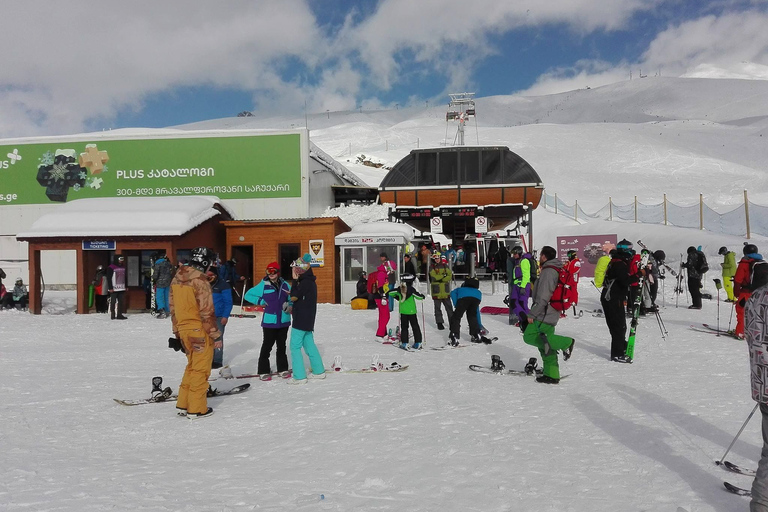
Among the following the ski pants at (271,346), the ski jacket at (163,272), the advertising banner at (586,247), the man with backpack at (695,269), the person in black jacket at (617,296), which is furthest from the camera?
the advertising banner at (586,247)

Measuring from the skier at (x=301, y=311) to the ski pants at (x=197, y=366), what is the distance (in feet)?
4.78

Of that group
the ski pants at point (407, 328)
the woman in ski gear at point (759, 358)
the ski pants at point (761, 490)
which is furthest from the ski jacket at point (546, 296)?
the ski pants at point (761, 490)

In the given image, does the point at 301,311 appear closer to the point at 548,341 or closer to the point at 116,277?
the point at 548,341

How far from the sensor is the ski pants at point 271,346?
7.30 meters

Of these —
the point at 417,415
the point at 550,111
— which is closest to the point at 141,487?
the point at 417,415

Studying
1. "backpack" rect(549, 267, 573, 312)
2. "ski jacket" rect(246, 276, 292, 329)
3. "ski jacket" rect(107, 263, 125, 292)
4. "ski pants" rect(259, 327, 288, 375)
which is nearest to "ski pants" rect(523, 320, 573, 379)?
"backpack" rect(549, 267, 573, 312)

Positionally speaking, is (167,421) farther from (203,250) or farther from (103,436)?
(203,250)

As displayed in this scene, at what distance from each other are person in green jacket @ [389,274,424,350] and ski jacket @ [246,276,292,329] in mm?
2695

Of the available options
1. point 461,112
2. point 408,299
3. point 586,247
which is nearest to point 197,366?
point 408,299

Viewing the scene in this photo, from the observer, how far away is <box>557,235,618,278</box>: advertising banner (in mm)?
21300

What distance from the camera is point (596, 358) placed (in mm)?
8219

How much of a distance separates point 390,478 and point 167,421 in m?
2.75

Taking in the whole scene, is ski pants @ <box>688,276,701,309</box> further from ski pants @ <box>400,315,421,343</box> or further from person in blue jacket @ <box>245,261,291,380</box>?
person in blue jacket @ <box>245,261,291,380</box>

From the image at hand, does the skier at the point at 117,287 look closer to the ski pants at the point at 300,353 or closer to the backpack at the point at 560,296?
the ski pants at the point at 300,353
